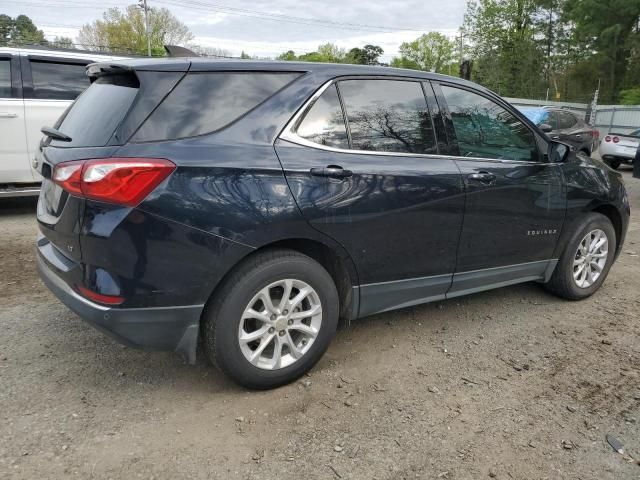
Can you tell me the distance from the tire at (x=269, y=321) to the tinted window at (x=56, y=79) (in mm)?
4884

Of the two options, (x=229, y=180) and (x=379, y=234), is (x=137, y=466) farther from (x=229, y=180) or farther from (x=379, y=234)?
(x=379, y=234)

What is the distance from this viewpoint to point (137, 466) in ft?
7.56

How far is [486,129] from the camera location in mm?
3713

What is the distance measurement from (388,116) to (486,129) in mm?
881

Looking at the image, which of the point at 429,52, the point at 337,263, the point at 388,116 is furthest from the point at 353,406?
the point at 429,52

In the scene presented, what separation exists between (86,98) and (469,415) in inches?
108

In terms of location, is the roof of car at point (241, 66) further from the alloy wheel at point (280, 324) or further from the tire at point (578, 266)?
the tire at point (578, 266)

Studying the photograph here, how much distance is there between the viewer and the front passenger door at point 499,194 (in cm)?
350

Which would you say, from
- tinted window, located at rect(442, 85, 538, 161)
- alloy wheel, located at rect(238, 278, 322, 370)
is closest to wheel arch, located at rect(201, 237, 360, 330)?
alloy wheel, located at rect(238, 278, 322, 370)

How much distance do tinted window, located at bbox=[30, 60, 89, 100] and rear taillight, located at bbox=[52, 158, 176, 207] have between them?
4635mm

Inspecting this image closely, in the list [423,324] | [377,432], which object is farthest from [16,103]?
[377,432]

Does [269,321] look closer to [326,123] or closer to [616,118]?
[326,123]

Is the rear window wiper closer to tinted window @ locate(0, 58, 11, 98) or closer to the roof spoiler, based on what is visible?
the roof spoiler

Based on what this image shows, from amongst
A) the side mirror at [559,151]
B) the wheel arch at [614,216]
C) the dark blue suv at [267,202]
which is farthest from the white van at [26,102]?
the wheel arch at [614,216]
